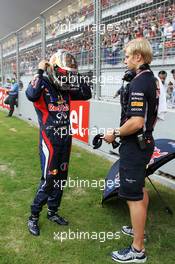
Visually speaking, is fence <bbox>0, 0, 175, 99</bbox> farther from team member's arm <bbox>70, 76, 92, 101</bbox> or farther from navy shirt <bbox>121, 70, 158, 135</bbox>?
navy shirt <bbox>121, 70, 158, 135</bbox>

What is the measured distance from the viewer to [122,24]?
6309mm

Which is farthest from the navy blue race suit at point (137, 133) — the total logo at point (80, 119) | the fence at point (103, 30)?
the total logo at point (80, 119)

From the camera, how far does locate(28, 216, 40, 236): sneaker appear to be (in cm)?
345

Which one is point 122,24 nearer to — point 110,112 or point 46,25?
point 110,112

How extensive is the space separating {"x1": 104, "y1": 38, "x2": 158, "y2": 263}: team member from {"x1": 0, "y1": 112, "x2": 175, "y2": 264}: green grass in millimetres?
341

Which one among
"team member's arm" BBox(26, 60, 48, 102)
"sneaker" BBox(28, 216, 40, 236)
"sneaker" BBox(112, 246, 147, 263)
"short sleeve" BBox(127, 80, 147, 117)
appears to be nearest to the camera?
"short sleeve" BBox(127, 80, 147, 117)

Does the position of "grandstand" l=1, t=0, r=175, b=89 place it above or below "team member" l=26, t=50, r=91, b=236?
above

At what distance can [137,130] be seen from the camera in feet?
8.93

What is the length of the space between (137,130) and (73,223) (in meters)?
1.48

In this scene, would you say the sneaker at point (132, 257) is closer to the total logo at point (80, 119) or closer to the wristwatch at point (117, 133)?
the wristwatch at point (117, 133)

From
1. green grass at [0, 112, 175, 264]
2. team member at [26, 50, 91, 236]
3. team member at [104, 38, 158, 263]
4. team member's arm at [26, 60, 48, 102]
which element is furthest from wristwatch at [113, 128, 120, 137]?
green grass at [0, 112, 175, 264]

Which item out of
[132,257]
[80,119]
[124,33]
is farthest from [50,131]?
[80,119]

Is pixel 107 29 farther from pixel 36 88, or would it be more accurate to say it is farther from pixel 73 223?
pixel 73 223

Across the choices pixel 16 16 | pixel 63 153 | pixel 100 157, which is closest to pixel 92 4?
pixel 100 157
